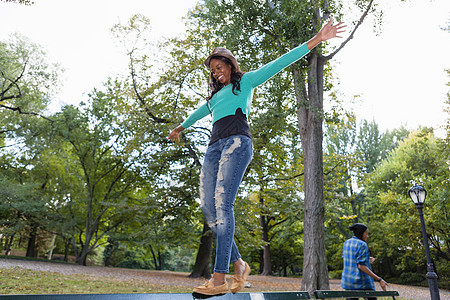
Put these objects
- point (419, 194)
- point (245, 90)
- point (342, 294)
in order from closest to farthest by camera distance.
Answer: point (245, 90) → point (342, 294) → point (419, 194)

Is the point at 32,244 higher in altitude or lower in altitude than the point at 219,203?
lower

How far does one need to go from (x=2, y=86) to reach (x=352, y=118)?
20.2 meters

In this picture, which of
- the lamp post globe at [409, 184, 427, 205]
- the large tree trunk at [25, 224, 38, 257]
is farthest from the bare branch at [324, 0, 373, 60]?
the large tree trunk at [25, 224, 38, 257]

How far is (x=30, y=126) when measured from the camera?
22062mm

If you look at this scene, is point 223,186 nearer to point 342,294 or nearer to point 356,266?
point 342,294

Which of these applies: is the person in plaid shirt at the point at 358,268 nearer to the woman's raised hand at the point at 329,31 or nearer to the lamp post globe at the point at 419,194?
the woman's raised hand at the point at 329,31

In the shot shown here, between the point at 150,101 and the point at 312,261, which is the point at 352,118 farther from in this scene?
the point at 150,101

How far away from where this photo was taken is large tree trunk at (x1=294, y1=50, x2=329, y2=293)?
829 centimetres

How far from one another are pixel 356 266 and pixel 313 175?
4.38 metres

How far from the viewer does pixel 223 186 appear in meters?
2.34

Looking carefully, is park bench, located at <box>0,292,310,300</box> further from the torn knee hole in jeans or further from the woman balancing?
the torn knee hole in jeans

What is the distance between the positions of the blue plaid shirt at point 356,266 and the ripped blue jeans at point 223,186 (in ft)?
9.69

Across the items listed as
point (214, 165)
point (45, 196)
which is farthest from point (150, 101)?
point (214, 165)

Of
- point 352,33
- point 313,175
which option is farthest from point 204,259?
point 352,33
